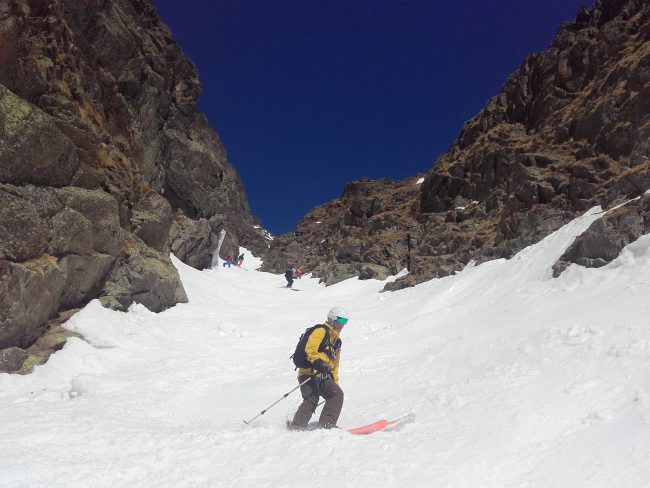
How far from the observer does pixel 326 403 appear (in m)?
6.76

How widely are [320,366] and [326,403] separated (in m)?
0.65

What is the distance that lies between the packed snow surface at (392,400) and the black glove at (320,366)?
1.01 metres

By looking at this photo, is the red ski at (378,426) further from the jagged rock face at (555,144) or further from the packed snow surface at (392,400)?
the jagged rock face at (555,144)

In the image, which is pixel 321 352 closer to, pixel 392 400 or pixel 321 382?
pixel 321 382

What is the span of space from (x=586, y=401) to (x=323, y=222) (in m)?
95.3

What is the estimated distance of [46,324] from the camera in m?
11.1

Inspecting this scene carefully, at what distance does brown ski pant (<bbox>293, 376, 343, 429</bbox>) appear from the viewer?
21.8 feet

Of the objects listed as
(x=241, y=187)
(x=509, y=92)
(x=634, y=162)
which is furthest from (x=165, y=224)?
(x=241, y=187)

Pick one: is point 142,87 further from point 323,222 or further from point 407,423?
point 323,222

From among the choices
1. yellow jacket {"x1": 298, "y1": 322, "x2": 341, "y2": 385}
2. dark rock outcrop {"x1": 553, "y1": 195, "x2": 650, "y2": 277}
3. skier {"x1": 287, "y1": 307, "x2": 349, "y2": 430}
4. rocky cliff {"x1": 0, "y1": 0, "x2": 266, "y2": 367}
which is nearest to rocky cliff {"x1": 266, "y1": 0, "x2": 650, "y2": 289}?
dark rock outcrop {"x1": 553, "y1": 195, "x2": 650, "y2": 277}

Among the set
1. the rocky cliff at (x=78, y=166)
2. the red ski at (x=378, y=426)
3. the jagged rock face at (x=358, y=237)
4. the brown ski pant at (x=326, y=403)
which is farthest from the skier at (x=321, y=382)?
the jagged rock face at (x=358, y=237)

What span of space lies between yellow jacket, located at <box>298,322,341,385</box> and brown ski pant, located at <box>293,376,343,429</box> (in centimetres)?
22

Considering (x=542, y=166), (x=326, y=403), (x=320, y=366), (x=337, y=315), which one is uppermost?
(x=542, y=166)

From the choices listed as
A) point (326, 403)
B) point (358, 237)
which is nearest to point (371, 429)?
point (326, 403)
